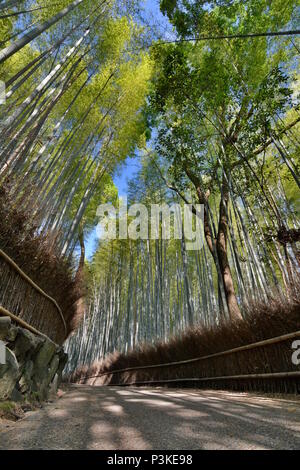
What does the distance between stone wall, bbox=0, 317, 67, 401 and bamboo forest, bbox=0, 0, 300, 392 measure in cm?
27

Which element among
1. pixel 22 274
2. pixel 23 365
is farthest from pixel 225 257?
pixel 23 365

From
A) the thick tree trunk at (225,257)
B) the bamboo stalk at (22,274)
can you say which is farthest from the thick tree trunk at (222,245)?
the bamboo stalk at (22,274)

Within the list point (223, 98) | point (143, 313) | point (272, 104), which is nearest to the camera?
point (272, 104)

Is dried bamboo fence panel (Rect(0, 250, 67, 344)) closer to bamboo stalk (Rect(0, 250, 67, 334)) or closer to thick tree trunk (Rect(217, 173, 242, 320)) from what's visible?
bamboo stalk (Rect(0, 250, 67, 334))

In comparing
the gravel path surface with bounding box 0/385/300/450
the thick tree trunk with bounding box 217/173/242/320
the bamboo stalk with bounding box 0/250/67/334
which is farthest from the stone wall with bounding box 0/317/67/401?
the thick tree trunk with bounding box 217/173/242/320

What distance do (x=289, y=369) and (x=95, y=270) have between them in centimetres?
839

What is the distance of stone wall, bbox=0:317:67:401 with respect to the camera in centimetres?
134

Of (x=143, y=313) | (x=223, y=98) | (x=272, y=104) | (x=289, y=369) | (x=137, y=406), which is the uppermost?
(x=223, y=98)

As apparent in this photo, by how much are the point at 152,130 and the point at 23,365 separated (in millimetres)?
6272

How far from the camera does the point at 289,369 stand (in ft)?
6.77

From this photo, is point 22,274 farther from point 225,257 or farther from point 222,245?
point 222,245
